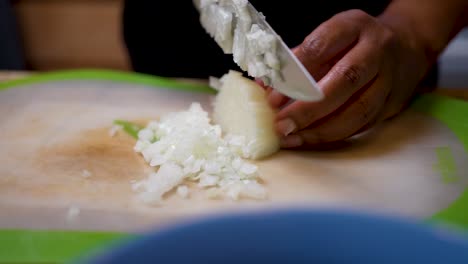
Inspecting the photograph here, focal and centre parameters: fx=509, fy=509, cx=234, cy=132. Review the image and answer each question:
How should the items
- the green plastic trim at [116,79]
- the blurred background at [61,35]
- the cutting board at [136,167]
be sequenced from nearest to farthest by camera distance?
the cutting board at [136,167], the green plastic trim at [116,79], the blurred background at [61,35]

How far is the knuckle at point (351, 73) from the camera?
2.88 feet

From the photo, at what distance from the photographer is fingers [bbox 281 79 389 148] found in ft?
2.99

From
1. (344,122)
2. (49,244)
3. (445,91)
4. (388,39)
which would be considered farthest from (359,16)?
(49,244)

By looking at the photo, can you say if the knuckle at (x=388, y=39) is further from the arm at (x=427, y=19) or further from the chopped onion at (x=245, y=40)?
the chopped onion at (x=245, y=40)

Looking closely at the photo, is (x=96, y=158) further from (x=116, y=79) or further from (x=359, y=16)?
(x=359, y=16)

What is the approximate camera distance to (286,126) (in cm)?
90

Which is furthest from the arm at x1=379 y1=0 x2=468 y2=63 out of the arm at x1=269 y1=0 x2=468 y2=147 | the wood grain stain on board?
the wood grain stain on board

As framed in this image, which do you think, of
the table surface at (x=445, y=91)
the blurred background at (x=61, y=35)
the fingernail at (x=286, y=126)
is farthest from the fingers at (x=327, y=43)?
the blurred background at (x=61, y=35)

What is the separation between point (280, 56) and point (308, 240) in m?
0.48

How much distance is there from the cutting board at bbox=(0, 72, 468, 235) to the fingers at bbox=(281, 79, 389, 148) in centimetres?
3

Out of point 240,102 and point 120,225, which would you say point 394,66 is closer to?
point 240,102

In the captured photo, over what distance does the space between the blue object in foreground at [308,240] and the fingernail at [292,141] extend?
1.80 feet

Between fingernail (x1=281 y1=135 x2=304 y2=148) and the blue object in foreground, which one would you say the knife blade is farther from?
the blue object in foreground

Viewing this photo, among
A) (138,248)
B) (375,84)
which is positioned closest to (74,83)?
(375,84)
